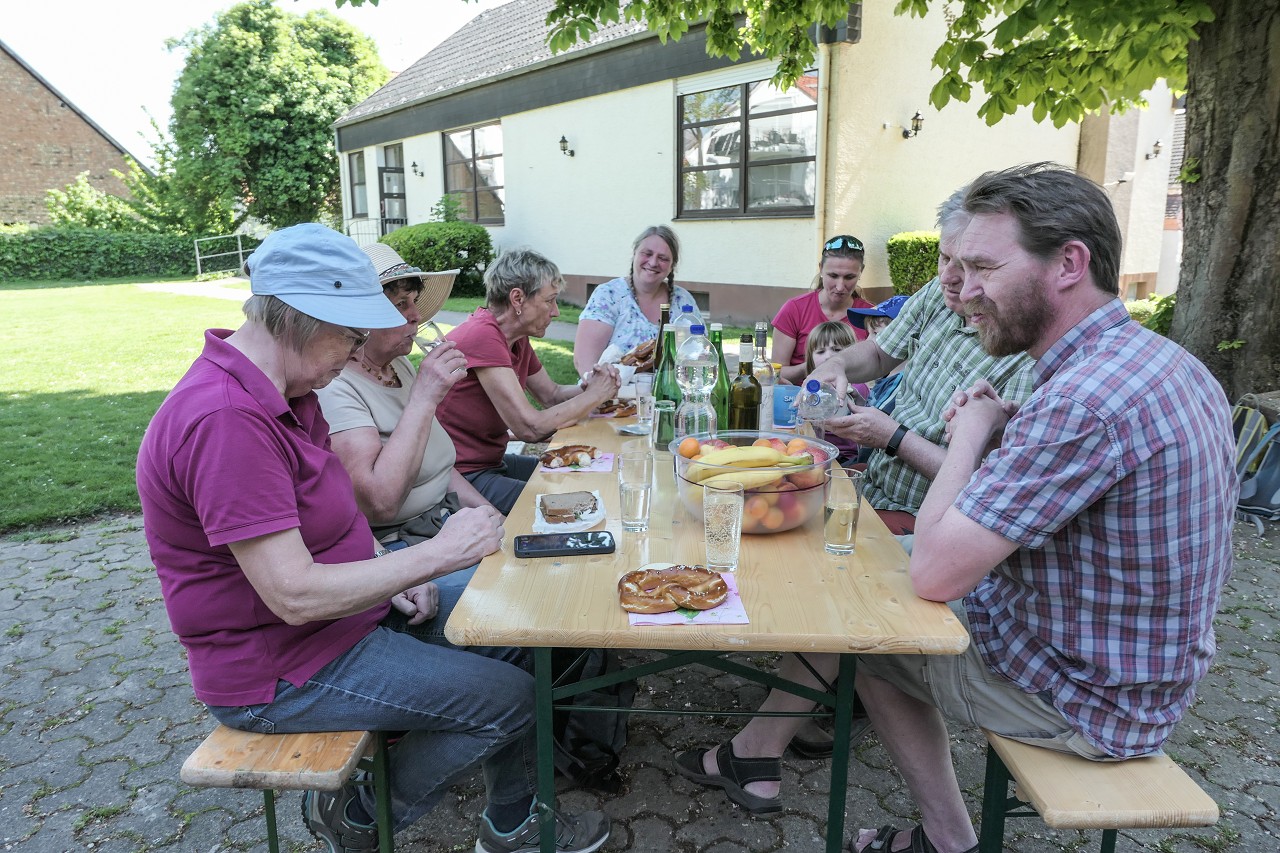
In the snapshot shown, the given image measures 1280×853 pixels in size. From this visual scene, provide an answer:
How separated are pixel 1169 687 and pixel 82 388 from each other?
32.8 feet

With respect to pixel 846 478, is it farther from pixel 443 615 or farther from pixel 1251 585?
pixel 1251 585

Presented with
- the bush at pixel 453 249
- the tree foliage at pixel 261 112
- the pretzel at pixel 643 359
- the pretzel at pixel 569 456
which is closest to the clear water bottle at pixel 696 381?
the pretzel at pixel 569 456

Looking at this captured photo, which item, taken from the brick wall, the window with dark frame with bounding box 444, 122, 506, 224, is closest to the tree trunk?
the window with dark frame with bounding box 444, 122, 506, 224

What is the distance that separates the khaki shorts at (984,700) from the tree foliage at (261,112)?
28.2 metres

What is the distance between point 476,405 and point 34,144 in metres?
36.9

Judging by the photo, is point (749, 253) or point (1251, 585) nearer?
point (1251, 585)

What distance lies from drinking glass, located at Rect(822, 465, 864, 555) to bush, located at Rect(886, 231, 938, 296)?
28.5 feet

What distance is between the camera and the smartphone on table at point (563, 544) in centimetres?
198

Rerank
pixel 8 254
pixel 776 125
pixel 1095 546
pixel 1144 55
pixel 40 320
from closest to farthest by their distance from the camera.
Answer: pixel 1095 546 → pixel 1144 55 → pixel 776 125 → pixel 40 320 → pixel 8 254

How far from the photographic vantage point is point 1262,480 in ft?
16.3

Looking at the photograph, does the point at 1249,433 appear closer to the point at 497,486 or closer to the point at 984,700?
the point at 984,700

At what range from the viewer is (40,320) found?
14242 millimetres

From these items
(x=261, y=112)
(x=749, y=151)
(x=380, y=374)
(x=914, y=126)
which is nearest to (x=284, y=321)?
(x=380, y=374)

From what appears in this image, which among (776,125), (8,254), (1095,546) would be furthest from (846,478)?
(8,254)
